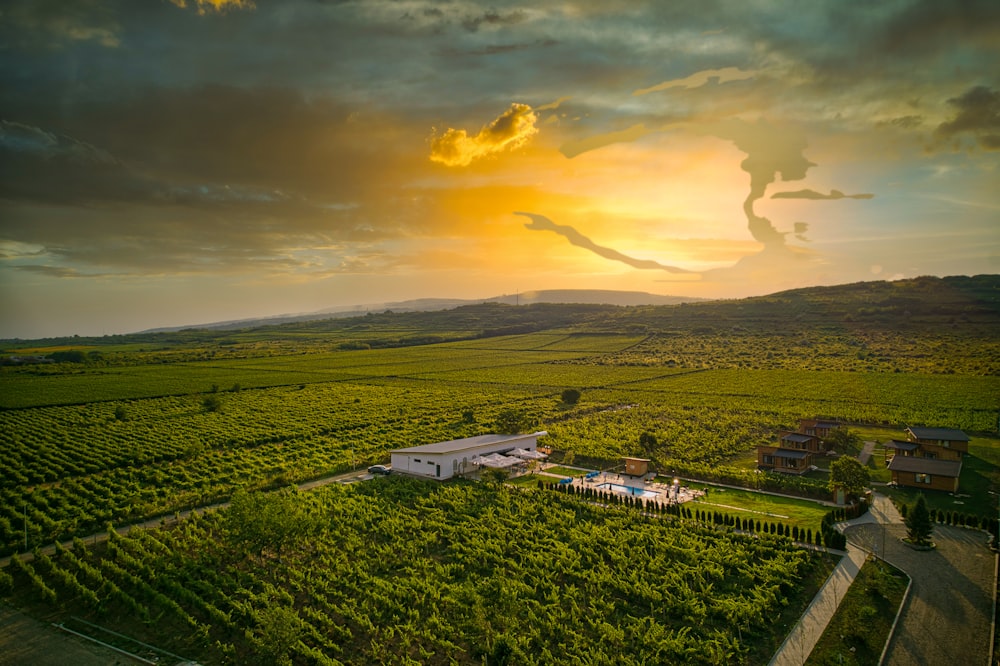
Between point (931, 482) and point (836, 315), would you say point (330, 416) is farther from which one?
point (836, 315)

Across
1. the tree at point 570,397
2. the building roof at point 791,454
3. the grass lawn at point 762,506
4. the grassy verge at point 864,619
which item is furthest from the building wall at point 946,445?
the tree at point 570,397

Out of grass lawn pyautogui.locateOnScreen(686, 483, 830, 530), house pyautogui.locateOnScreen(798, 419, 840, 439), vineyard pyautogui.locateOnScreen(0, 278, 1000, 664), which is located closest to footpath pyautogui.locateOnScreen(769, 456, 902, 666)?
vineyard pyautogui.locateOnScreen(0, 278, 1000, 664)

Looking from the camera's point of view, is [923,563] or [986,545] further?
[986,545]

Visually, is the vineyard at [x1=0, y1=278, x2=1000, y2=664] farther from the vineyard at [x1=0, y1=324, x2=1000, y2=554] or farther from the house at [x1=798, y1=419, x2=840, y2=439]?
the house at [x1=798, y1=419, x2=840, y2=439]

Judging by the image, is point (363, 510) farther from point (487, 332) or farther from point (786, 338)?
point (487, 332)

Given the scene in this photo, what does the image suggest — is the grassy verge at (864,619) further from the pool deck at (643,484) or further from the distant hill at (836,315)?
the distant hill at (836,315)

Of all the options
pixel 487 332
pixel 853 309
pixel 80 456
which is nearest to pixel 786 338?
pixel 853 309
